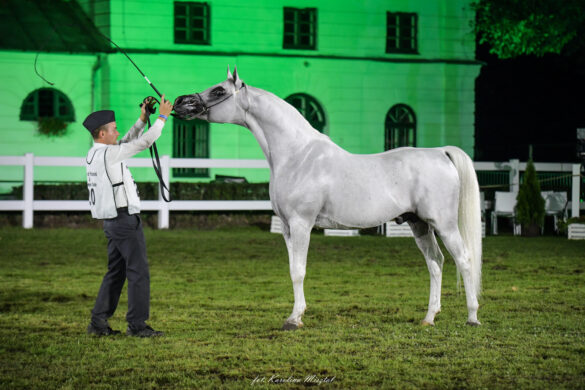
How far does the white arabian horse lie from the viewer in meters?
7.37

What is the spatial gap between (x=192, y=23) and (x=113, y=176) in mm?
22530

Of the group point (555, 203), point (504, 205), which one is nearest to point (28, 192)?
point (504, 205)

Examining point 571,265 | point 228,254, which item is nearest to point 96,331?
point 228,254

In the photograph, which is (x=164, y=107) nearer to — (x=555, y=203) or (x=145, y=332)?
(x=145, y=332)

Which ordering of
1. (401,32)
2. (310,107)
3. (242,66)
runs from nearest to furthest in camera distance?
(242,66) → (310,107) → (401,32)

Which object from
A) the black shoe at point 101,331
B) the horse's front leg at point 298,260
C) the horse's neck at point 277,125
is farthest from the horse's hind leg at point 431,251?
the black shoe at point 101,331

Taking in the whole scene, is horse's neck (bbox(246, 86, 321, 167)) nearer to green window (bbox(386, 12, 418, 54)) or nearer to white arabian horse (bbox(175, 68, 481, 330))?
white arabian horse (bbox(175, 68, 481, 330))

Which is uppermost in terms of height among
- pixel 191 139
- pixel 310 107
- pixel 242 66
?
pixel 242 66

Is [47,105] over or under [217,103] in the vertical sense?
Answer: over

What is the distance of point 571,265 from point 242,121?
7.08 metres

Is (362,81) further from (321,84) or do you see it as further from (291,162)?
(291,162)

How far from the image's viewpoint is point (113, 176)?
272 inches

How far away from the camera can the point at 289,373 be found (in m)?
5.77

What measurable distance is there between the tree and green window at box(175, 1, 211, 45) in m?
9.10
